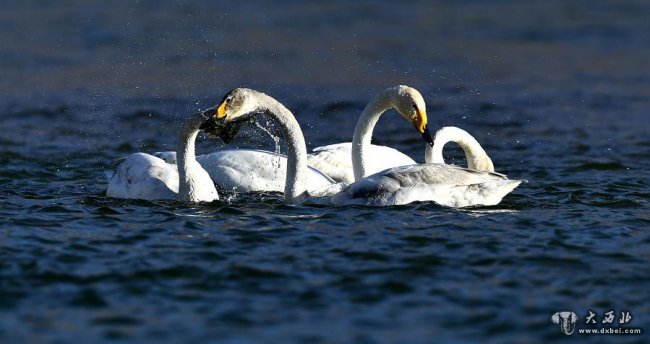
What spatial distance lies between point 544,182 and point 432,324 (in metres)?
6.72

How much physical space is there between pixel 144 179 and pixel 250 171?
4.50 ft

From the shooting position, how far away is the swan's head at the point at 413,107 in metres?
13.1

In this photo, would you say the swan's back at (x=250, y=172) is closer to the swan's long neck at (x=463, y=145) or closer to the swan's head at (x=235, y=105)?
the swan's long neck at (x=463, y=145)

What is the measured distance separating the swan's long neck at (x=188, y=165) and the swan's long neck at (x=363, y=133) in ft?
6.73

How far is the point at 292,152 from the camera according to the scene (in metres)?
12.4

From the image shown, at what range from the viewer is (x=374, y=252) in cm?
993

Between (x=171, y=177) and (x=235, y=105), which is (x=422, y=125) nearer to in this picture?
(x=235, y=105)

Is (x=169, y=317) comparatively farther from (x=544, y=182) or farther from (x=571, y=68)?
(x=571, y=68)

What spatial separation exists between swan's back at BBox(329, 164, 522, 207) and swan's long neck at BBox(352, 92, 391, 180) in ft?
4.87

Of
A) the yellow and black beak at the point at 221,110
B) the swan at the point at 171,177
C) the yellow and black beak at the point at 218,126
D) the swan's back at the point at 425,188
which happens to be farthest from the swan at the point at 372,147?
the yellow and black beak at the point at 221,110

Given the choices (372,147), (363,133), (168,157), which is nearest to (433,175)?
(363,133)

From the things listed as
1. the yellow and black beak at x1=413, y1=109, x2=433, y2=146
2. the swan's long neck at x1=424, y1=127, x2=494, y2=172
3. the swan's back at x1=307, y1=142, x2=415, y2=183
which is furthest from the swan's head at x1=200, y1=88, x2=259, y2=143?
the swan's long neck at x1=424, y1=127, x2=494, y2=172

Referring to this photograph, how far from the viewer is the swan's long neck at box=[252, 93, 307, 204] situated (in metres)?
12.3

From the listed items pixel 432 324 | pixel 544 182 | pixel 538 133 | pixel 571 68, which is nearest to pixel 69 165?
pixel 544 182
